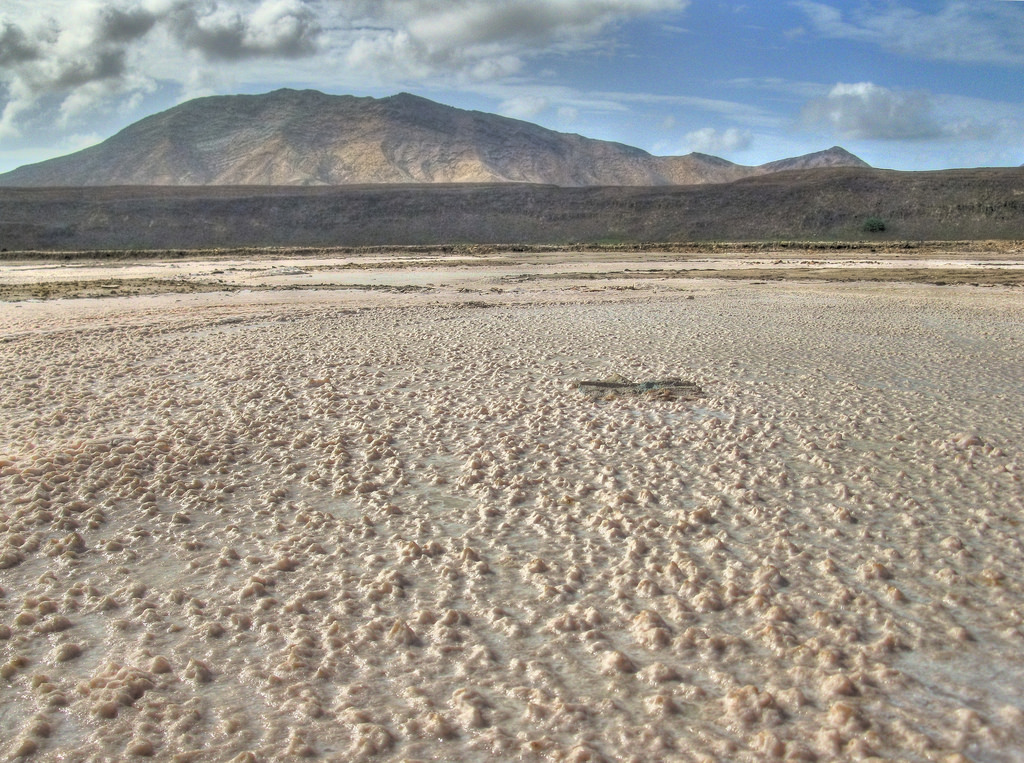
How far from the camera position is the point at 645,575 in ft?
13.5

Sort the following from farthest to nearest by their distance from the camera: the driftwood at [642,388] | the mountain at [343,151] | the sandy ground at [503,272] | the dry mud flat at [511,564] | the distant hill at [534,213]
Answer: the mountain at [343,151], the distant hill at [534,213], the sandy ground at [503,272], the driftwood at [642,388], the dry mud flat at [511,564]

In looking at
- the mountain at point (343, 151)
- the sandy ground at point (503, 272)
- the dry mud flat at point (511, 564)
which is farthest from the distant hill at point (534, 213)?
the dry mud flat at point (511, 564)

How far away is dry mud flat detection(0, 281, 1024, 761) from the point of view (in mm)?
2955

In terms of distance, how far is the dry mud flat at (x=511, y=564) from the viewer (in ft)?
9.70

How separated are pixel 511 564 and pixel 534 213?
210 feet

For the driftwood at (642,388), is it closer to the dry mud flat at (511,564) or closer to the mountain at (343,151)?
the dry mud flat at (511,564)

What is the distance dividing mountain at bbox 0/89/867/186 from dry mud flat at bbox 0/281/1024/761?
371ft

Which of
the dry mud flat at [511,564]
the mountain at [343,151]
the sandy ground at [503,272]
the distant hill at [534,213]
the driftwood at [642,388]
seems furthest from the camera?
the mountain at [343,151]

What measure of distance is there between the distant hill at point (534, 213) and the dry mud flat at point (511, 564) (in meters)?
51.6

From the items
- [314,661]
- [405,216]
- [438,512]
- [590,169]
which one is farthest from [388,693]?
[590,169]

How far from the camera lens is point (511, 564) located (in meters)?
4.27

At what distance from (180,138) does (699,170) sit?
85.0m

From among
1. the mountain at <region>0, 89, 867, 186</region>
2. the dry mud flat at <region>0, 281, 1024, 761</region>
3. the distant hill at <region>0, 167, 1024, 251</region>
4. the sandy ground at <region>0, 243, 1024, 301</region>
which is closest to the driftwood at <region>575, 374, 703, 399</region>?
the dry mud flat at <region>0, 281, 1024, 761</region>

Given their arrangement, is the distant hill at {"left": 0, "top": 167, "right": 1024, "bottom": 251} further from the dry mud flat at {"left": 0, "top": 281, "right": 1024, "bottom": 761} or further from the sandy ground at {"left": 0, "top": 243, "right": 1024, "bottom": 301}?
the dry mud flat at {"left": 0, "top": 281, "right": 1024, "bottom": 761}
